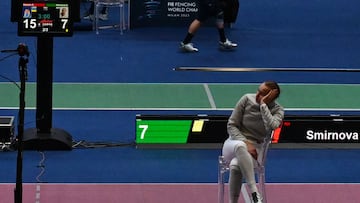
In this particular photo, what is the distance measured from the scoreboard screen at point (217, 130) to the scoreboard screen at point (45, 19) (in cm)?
135

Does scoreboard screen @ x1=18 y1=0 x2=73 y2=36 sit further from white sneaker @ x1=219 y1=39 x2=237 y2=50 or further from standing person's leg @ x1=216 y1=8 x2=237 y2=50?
white sneaker @ x1=219 y1=39 x2=237 y2=50

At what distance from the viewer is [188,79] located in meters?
14.4

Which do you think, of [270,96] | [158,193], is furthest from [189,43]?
[270,96]

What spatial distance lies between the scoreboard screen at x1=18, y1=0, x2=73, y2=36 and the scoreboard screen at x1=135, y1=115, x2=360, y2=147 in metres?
1.35

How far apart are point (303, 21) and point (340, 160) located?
8.08 m

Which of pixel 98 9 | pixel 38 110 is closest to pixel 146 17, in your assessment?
pixel 98 9

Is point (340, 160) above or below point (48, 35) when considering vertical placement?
below

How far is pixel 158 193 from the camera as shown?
9820 millimetres

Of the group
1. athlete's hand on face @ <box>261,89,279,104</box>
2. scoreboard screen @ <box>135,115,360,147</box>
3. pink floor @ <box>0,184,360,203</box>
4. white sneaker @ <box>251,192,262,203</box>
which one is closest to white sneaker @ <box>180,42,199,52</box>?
scoreboard screen @ <box>135,115,360,147</box>

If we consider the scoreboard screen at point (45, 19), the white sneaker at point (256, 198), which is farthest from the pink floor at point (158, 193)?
the scoreboard screen at point (45, 19)

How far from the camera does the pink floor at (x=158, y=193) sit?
9594 millimetres

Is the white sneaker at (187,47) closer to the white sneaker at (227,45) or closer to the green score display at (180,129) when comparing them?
the white sneaker at (227,45)

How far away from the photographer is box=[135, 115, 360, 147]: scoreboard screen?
1104cm

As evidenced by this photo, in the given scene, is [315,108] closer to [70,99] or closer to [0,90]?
[70,99]
